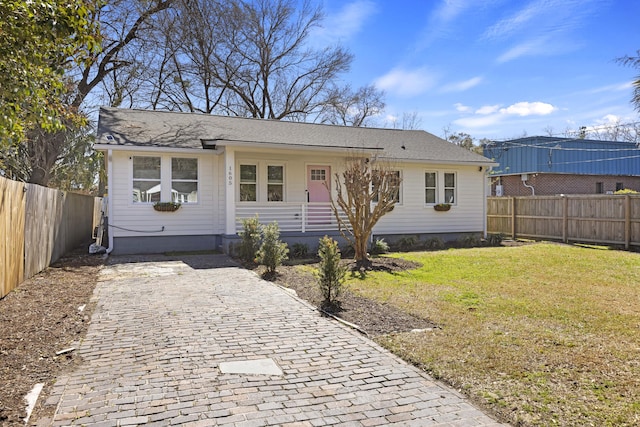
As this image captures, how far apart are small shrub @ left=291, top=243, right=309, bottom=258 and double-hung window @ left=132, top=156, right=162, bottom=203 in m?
4.59

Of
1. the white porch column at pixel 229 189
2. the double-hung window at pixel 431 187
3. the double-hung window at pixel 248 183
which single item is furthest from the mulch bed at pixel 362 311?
the double-hung window at pixel 431 187

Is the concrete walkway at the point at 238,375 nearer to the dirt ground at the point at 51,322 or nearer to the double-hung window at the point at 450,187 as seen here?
the dirt ground at the point at 51,322

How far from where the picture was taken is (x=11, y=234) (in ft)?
24.0

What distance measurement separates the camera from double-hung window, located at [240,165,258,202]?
48.7 ft

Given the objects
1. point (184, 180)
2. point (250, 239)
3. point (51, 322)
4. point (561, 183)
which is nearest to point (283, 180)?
point (184, 180)

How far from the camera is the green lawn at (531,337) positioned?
3543 millimetres

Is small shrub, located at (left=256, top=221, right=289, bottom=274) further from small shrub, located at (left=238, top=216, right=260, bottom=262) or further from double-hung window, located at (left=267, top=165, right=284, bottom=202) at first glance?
double-hung window, located at (left=267, top=165, right=284, bottom=202)

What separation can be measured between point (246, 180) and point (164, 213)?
9.44 ft

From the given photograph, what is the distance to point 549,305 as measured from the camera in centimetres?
680

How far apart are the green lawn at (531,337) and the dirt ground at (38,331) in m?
3.48

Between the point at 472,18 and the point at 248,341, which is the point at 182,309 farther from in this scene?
the point at 472,18

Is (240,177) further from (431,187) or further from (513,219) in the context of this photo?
(513,219)

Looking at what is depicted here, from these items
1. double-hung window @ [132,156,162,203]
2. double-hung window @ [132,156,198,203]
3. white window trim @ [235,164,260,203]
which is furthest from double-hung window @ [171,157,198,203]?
white window trim @ [235,164,260,203]

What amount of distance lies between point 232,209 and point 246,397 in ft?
32.1
